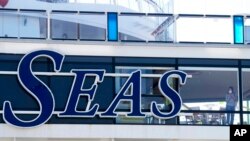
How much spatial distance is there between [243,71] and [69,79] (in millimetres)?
5406

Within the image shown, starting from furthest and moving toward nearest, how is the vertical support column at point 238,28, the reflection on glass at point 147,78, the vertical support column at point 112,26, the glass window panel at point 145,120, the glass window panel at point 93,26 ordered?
the vertical support column at point 238,28 < the glass window panel at point 93,26 < the vertical support column at point 112,26 < the reflection on glass at point 147,78 < the glass window panel at point 145,120

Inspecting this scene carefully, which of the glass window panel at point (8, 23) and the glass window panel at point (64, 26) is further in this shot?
the glass window panel at point (64, 26)

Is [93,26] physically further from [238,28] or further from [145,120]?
[238,28]

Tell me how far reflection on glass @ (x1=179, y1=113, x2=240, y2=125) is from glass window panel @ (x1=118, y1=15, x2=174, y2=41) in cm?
243

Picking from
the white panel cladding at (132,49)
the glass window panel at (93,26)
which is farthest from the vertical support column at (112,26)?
the white panel cladding at (132,49)

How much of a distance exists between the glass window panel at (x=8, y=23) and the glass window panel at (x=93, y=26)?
1.99 metres

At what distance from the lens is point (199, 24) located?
2856cm

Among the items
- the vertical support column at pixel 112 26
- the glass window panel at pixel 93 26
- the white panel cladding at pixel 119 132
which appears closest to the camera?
the white panel cladding at pixel 119 132

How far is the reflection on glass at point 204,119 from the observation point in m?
28.0

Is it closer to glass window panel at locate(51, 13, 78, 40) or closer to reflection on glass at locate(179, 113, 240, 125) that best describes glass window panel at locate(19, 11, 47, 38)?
glass window panel at locate(51, 13, 78, 40)

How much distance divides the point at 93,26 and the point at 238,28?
14.7 ft

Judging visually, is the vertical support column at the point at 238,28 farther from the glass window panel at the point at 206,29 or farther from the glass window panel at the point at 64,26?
the glass window panel at the point at 64,26

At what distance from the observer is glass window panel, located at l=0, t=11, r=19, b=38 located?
27828 mm

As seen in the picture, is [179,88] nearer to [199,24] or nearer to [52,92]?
[199,24]
